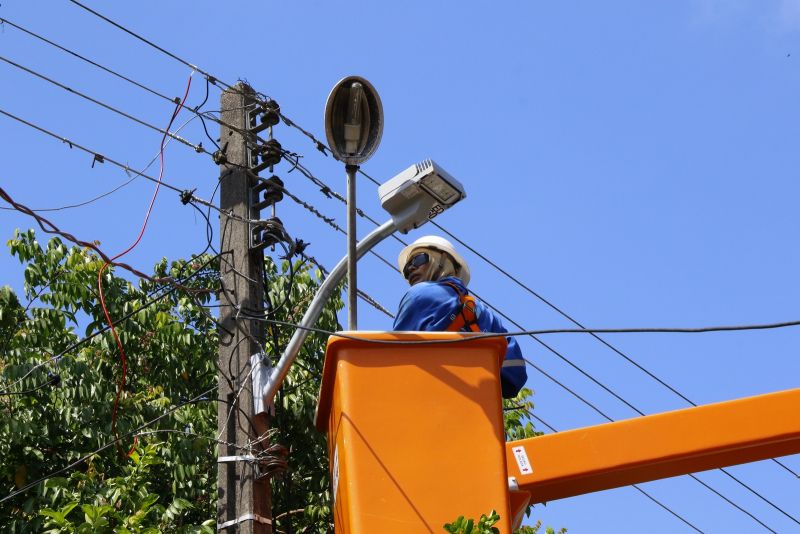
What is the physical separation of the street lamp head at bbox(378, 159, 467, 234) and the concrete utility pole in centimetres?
167

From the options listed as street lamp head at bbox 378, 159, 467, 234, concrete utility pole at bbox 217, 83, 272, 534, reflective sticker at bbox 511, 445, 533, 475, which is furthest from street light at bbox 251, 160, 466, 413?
reflective sticker at bbox 511, 445, 533, 475

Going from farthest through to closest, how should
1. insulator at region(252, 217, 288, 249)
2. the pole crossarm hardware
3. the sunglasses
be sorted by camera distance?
insulator at region(252, 217, 288, 249) < the sunglasses < the pole crossarm hardware

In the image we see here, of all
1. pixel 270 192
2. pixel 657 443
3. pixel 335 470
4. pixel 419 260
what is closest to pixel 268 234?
pixel 270 192

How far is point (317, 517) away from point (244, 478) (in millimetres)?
3627

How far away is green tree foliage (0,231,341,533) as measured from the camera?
1086 cm

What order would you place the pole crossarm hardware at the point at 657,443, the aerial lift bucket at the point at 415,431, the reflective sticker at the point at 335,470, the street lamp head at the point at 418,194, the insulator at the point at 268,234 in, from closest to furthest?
1. the aerial lift bucket at the point at 415,431
2. the reflective sticker at the point at 335,470
3. the pole crossarm hardware at the point at 657,443
4. the street lamp head at the point at 418,194
5. the insulator at the point at 268,234

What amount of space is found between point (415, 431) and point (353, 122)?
1.86 metres

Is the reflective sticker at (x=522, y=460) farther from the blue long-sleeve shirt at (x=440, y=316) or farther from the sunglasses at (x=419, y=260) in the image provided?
the sunglasses at (x=419, y=260)

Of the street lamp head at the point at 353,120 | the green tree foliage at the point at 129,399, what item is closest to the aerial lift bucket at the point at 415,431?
the street lamp head at the point at 353,120

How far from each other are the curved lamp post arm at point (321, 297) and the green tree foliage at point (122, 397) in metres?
2.24

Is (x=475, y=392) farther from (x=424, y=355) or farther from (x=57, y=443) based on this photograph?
(x=57, y=443)

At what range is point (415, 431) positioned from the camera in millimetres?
6238

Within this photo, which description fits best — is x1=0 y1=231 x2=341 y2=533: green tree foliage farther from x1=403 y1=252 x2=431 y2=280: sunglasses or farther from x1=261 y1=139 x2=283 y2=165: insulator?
x1=403 y1=252 x2=431 y2=280: sunglasses

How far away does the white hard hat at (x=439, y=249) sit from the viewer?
7.68 metres
